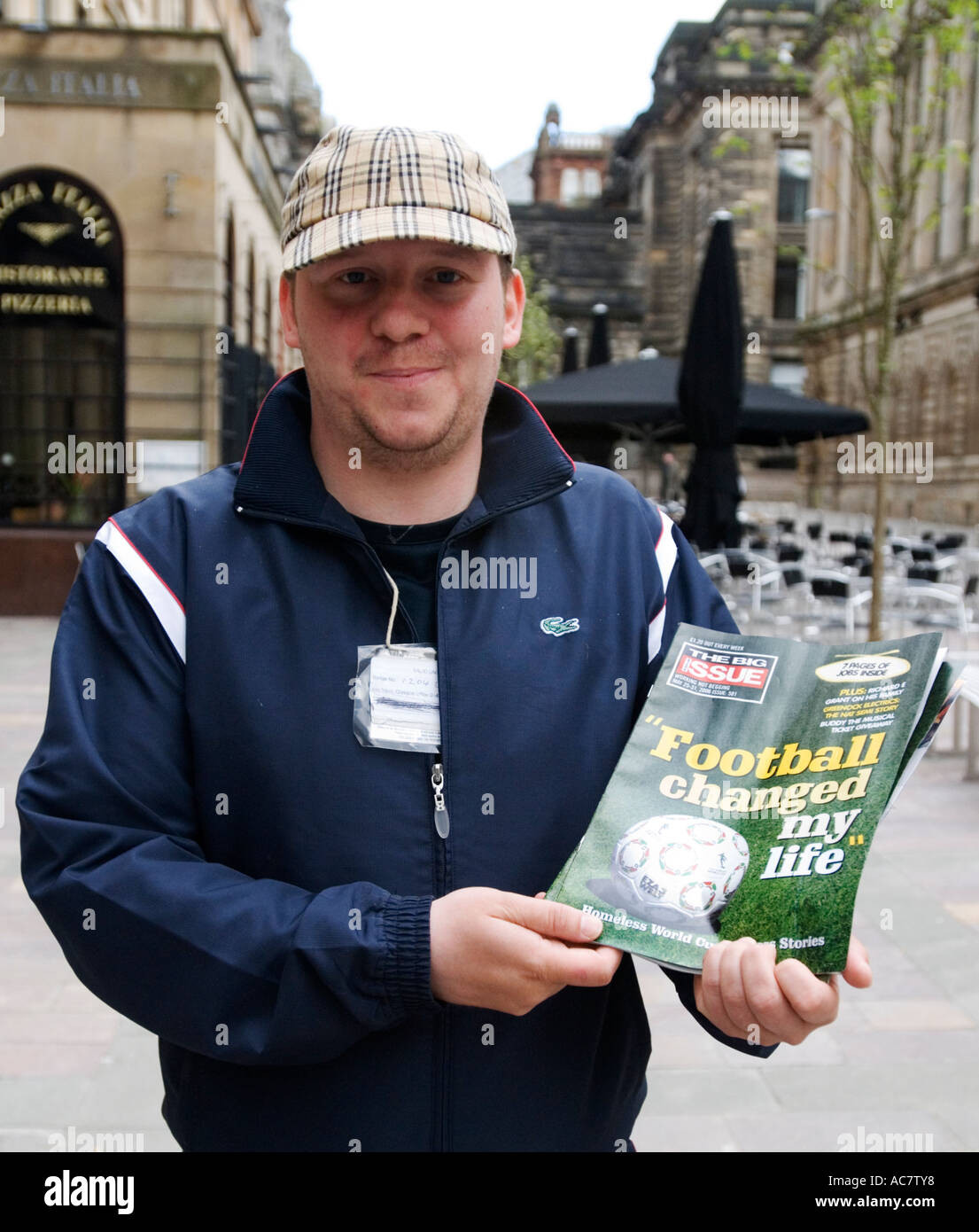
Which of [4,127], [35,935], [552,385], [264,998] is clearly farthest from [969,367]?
[264,998]

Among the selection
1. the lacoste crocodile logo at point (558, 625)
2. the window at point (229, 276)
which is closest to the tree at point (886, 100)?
the window at point (229, 276)

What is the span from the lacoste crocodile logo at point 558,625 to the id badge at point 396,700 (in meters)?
0.15

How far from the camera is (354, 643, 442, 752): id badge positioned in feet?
4.85

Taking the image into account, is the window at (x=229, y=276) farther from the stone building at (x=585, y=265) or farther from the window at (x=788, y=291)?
the window at (x=788, y=291)

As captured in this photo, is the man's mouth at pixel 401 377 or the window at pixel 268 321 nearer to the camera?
the man's mouth at pixel 401 377

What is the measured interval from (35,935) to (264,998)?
378 centimetres

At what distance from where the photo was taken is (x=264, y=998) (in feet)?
4.32

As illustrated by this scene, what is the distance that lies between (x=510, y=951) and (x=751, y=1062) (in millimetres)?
2816

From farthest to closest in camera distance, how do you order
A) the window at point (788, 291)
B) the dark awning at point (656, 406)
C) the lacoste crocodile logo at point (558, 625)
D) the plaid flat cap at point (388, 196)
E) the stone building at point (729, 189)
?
the window at point (788, 291) → the stone building at point (729, 189) → the dark awning at point (656, 406) → the lacoste crocodile logo at point (558, 625) → the plaid flat cap at point (388, 196)

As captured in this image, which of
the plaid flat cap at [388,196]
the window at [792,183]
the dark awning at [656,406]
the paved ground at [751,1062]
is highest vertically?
the window at [792,183]

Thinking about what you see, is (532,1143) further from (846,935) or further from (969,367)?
(969,367)

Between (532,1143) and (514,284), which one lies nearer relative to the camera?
(532,1143)

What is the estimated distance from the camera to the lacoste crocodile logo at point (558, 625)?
5.15 feet

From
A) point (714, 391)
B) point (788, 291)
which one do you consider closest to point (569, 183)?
point (788, 291)
